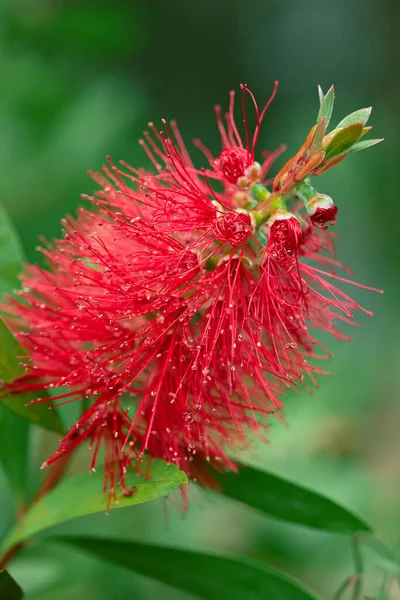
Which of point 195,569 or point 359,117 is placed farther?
point 195,569

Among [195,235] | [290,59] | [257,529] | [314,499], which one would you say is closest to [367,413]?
[257,529]

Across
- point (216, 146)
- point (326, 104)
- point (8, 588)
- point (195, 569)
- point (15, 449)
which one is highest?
point (216, 146)

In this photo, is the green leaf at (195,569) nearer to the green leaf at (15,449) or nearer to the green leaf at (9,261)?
the green leaf at (15,449)

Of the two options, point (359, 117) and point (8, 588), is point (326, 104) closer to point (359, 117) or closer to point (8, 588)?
point (359, 117)

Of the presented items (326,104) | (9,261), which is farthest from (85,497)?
(326,104)

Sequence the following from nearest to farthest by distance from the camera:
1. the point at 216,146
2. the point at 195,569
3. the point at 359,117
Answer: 1. the point at 359,117
2. the point at 195,569
3. the point at 216,146

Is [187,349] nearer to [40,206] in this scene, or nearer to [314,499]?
[314,499]

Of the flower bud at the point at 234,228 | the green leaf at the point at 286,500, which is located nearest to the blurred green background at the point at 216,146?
the green leaf at the point at 286,500
